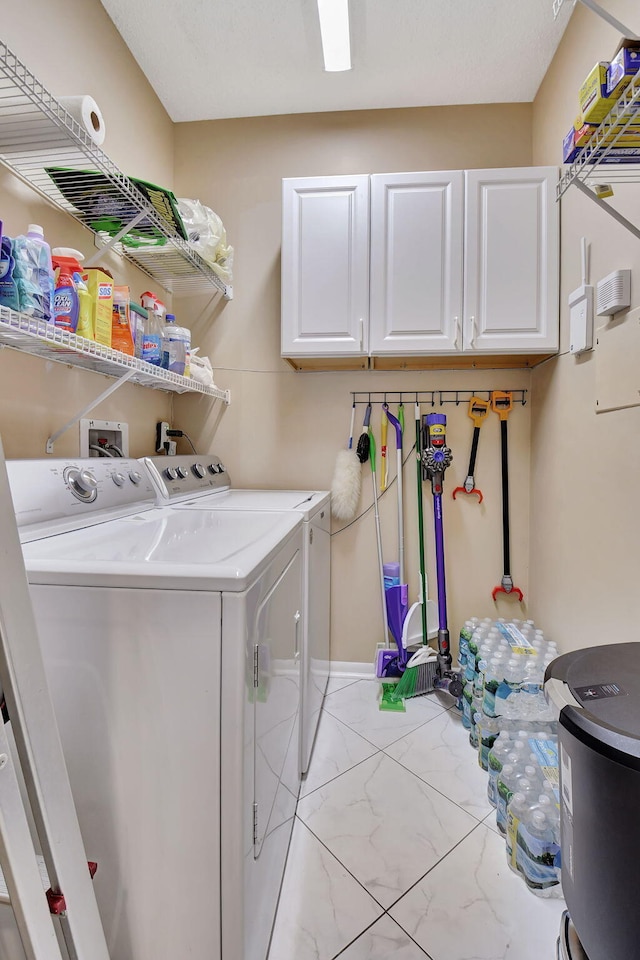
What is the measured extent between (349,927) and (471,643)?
1068mm

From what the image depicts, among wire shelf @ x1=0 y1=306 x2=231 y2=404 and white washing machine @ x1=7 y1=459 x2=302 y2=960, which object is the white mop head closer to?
wire shelf @ x1=0 y1=306 x2=231 y2=404

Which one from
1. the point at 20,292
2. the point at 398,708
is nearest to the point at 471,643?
the point at 398,708

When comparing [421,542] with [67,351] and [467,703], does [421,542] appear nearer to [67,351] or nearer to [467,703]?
[467,703]

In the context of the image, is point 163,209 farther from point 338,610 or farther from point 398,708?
point 398,708

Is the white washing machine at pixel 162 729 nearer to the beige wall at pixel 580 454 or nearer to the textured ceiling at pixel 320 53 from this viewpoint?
the beige wall at pixel 580 454

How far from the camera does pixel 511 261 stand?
191cm

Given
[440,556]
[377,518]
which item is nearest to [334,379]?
[377,518]

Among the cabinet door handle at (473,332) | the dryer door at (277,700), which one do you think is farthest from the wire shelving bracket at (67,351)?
the cabinet door handle at (473,332)

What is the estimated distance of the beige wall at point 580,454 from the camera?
1338 millimetres

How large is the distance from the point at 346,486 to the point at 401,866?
1.43 m

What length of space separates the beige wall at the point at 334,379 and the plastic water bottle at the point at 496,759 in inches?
32.2

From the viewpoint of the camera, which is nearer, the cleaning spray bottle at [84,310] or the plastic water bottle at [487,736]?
the cleaning spray bottle at [84,310]

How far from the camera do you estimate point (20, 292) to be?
98 cm

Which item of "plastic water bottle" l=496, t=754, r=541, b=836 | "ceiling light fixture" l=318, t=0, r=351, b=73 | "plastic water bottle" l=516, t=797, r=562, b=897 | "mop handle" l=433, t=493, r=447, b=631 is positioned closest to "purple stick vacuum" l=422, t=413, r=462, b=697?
"mop handle" l=433, t=493, r=447, b=631
